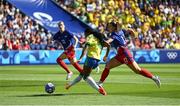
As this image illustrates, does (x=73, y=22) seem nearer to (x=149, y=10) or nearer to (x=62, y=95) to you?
(x=149, y=10)

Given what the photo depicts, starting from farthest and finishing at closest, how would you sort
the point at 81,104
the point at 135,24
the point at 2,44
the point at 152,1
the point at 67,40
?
1. the point at 152,1
2. the point at 135,24
3. the point at 2,44
4. the point at 67,40
5. the point at 81,104

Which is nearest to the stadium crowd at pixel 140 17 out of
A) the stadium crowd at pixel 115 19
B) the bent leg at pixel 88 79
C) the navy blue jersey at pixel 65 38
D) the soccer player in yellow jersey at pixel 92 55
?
the stadium crowd at pixel 115 19

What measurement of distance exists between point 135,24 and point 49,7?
7.79 metres

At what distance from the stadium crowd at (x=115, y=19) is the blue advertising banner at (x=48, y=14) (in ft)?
3.40

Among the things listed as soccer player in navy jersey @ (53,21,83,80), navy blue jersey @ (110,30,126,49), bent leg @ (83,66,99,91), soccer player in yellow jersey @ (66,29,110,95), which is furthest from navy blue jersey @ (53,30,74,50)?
bent leg @ (83,66,99,91)

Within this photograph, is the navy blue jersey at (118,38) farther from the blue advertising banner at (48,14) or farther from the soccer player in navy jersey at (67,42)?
the blue advertising banner at (48,14)

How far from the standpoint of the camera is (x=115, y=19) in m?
39.3

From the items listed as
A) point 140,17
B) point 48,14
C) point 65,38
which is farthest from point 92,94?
point 140,17

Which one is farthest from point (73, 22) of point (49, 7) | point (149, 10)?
point (149, 10)

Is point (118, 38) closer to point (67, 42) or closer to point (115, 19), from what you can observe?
point (67, 42)

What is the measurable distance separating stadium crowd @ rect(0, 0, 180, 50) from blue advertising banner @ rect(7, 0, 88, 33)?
104 cm

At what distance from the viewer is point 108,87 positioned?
816 inches

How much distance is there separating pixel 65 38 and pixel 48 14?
16.6 meters

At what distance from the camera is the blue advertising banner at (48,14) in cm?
3979
